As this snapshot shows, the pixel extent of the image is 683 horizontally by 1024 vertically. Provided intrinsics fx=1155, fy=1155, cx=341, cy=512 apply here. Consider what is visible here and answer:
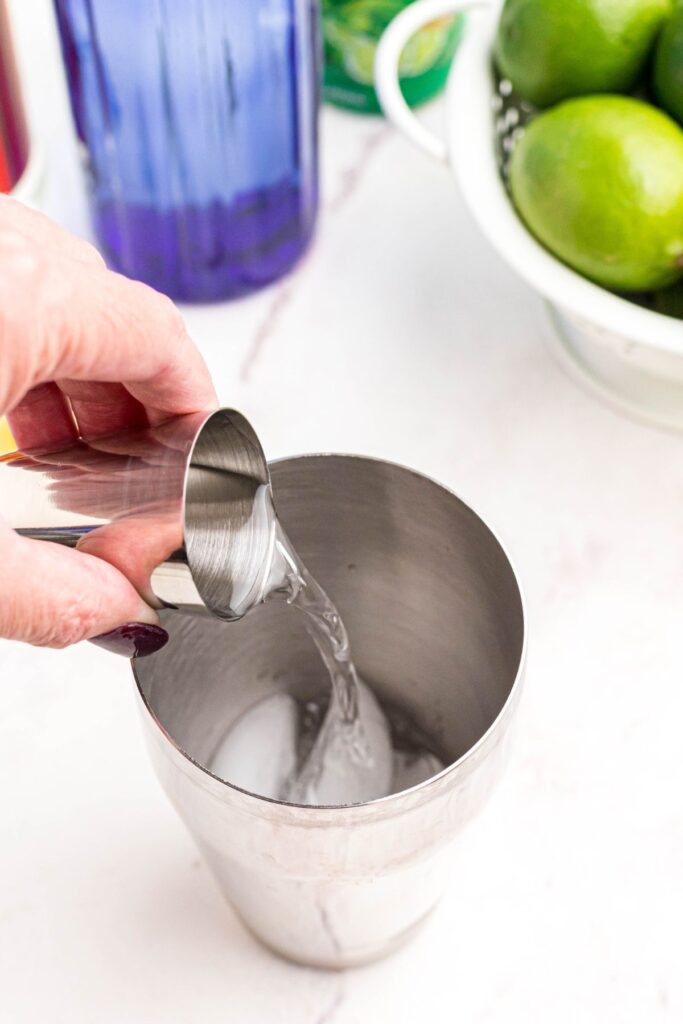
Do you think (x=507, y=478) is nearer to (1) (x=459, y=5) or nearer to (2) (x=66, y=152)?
(1) (x=459, y=5)

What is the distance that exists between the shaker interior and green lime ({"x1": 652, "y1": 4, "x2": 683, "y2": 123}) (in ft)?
0.82

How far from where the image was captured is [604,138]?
52 centimetres

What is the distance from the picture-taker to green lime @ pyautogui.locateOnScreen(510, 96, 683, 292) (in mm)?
514

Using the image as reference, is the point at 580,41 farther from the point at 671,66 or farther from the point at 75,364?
the point at 75,364

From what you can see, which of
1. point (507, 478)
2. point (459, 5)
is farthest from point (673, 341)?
point (459, 5)

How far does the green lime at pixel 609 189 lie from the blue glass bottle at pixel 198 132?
0.47 feet

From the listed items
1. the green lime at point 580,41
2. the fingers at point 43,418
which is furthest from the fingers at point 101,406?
the green lime at point 580,41

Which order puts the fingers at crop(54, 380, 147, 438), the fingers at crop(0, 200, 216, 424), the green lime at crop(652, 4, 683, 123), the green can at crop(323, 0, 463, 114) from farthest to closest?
the green can at crop(323, 0, 463, 114)
the green lime at crop(652, 4, 683, 123)
the fingers at crop(54, 380, 147, 438)
the fingers at crop(0, 200, 216, 424)

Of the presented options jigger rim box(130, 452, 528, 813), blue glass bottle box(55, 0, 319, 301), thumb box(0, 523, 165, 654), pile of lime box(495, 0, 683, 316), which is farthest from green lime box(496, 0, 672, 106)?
thumb box(0, 523, 165, 654)

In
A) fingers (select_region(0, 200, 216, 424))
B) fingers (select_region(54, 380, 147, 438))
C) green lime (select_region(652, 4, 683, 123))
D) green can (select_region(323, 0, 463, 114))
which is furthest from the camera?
green can (select_region(323, 0, 463, 114))

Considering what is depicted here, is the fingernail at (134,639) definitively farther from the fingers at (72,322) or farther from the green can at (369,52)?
the green can at (369,52)

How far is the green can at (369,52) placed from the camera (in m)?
0.68

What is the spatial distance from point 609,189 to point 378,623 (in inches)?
8.7

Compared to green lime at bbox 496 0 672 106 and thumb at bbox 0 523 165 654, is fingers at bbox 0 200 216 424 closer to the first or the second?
thumb at bbox 0 523 165 654
